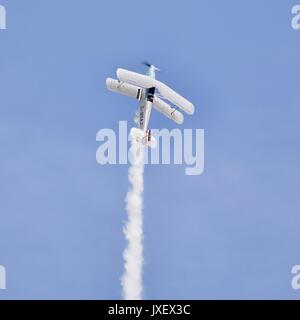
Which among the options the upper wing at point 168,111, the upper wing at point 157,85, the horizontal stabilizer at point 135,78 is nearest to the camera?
the horizontal stabilizer at point 135,78

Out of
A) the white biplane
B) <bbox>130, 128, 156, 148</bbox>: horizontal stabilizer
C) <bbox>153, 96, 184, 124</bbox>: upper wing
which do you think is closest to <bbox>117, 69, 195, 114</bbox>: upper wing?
the white biplane

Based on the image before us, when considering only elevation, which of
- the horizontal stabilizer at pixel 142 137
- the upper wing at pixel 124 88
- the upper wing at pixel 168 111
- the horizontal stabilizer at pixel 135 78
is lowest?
the horizontal stabilizer at pixel 142 137

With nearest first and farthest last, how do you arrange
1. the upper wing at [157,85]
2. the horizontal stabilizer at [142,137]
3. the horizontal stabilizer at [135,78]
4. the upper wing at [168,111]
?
the horizontal stabilizer at [135,78]
the upper wing at [157,85]
the horizontal stabilizer at [142,137]
the upper wing at [168,111]

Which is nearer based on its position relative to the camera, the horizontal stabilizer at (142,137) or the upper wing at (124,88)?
the horizontal stabilizer at (142,137)

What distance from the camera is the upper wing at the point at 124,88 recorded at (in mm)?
110688

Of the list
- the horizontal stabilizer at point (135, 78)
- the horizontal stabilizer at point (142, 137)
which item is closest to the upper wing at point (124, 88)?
the horizontal stabilizer at point (135, 78)

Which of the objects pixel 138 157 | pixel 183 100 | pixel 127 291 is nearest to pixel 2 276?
pixel 127 291

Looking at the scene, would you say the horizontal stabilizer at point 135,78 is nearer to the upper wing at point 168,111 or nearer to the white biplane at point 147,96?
the white biplane at point 147,96

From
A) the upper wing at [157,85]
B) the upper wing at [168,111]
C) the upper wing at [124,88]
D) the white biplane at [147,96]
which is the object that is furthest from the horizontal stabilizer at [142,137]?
the upper wing at [168,111]

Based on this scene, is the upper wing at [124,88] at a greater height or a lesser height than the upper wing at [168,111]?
greater
